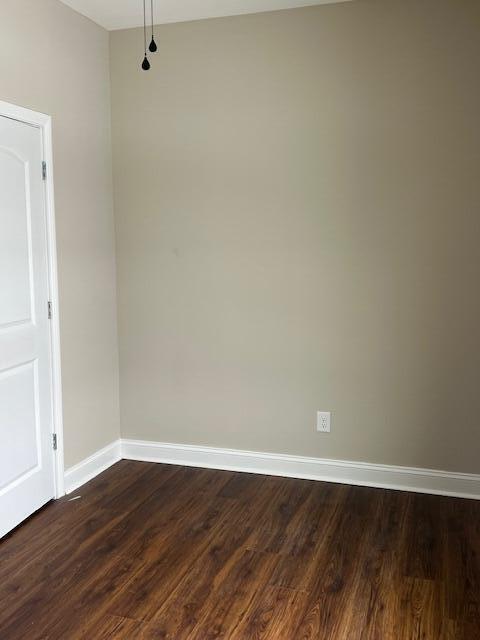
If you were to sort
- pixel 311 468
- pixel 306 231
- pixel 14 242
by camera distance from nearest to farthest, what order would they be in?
pixel 14 242, pixel 306 231, pixel 311 468

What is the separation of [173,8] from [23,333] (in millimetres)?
1999

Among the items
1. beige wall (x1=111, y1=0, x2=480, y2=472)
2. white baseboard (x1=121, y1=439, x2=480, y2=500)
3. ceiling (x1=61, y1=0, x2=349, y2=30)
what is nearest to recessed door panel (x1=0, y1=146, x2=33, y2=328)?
beige wall (x1=111, y1=0, x2=480, y2=472)

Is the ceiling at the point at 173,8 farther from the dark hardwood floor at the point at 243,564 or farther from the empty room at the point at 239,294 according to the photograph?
the dark hardwood floor at the point at 243,564

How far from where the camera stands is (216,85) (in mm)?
3732

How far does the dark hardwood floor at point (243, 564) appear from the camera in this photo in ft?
7.77

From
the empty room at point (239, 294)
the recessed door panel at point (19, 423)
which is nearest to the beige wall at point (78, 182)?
the empty room at point (239, 294)

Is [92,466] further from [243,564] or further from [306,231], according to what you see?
[306,231]

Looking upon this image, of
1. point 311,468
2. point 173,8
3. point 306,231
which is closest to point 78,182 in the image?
point 173,8

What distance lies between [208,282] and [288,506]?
4.64 ft

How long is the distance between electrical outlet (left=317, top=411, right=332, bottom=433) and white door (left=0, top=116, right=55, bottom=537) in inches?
60.9

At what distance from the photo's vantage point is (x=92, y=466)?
Result: 3830 mm

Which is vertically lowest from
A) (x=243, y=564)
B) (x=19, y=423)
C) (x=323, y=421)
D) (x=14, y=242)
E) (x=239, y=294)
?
(x=243, y=564)

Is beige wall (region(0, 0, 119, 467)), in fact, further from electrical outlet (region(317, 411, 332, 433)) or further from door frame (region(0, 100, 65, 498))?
electrical outlet (region(317, 411, 332, 433))

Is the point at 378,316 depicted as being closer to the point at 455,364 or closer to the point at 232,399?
Result: the point at 455,364
